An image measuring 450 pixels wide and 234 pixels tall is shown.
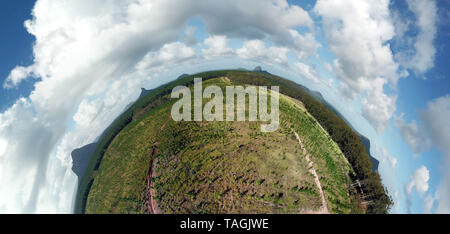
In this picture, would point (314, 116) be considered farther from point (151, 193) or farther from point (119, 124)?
point (119, 124)

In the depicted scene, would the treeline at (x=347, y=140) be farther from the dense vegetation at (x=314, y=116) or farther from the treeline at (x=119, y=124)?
the treeline at (x=119, y=124)

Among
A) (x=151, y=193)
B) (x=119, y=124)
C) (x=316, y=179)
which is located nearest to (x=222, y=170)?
(x=151, y=193)

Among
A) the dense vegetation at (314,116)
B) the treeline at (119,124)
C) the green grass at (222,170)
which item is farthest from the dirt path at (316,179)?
the treeline at (119,124)

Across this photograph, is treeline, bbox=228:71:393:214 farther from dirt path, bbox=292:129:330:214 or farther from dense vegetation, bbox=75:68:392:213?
dirt path, bbox=292:129:330:214

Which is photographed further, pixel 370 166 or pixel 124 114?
pixel 124 114
